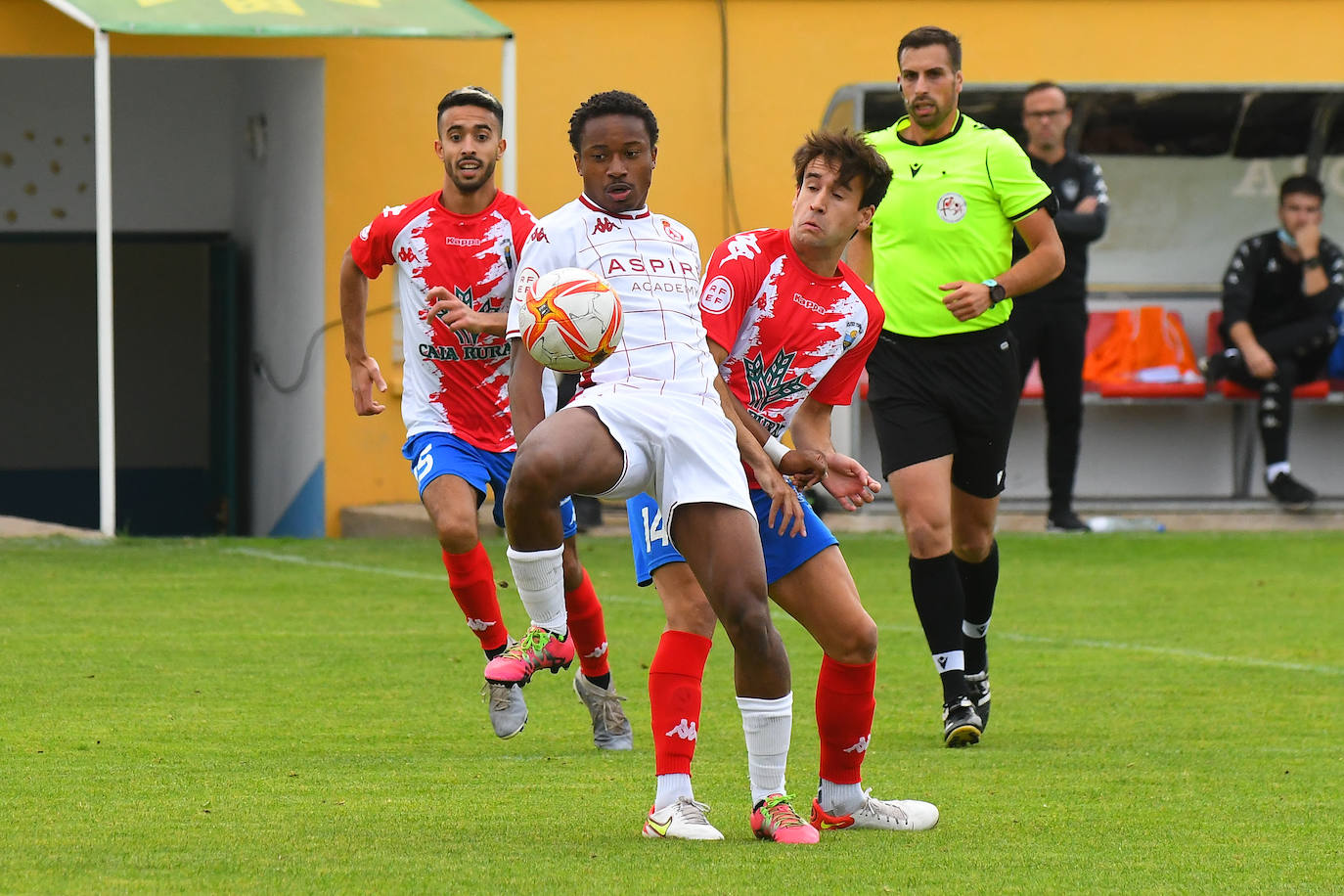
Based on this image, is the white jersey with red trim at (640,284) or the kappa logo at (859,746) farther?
the kappa logo at (859,746)

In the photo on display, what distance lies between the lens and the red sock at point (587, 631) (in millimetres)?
6727

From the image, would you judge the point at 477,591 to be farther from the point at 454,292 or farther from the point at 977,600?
the point at 977,600

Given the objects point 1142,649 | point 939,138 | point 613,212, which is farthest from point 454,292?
point 1142,649

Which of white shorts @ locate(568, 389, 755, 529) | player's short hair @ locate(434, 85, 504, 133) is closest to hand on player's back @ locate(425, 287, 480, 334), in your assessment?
player's short hair @ locate(434, 85, 504, 133)

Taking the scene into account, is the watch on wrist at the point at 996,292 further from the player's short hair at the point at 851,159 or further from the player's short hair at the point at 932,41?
the player's short hair at the point at 851,159

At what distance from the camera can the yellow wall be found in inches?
586

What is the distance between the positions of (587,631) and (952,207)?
192 cm

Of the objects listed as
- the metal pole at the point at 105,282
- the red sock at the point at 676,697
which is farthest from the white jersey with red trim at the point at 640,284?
the metal pole at the point at 105,282

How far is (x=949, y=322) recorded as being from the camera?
700 centimetres

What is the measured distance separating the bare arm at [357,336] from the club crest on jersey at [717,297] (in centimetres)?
224

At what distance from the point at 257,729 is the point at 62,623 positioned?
2.94 m

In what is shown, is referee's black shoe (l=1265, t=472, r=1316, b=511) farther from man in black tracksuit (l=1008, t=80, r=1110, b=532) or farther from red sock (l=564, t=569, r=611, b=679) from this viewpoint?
red sock (l=564, t=569, r=611, b=679)

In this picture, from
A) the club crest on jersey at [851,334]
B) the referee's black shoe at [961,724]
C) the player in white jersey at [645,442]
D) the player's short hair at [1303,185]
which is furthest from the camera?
the player's short hair at [1303,185]

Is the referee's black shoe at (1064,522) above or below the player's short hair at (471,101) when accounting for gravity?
below
